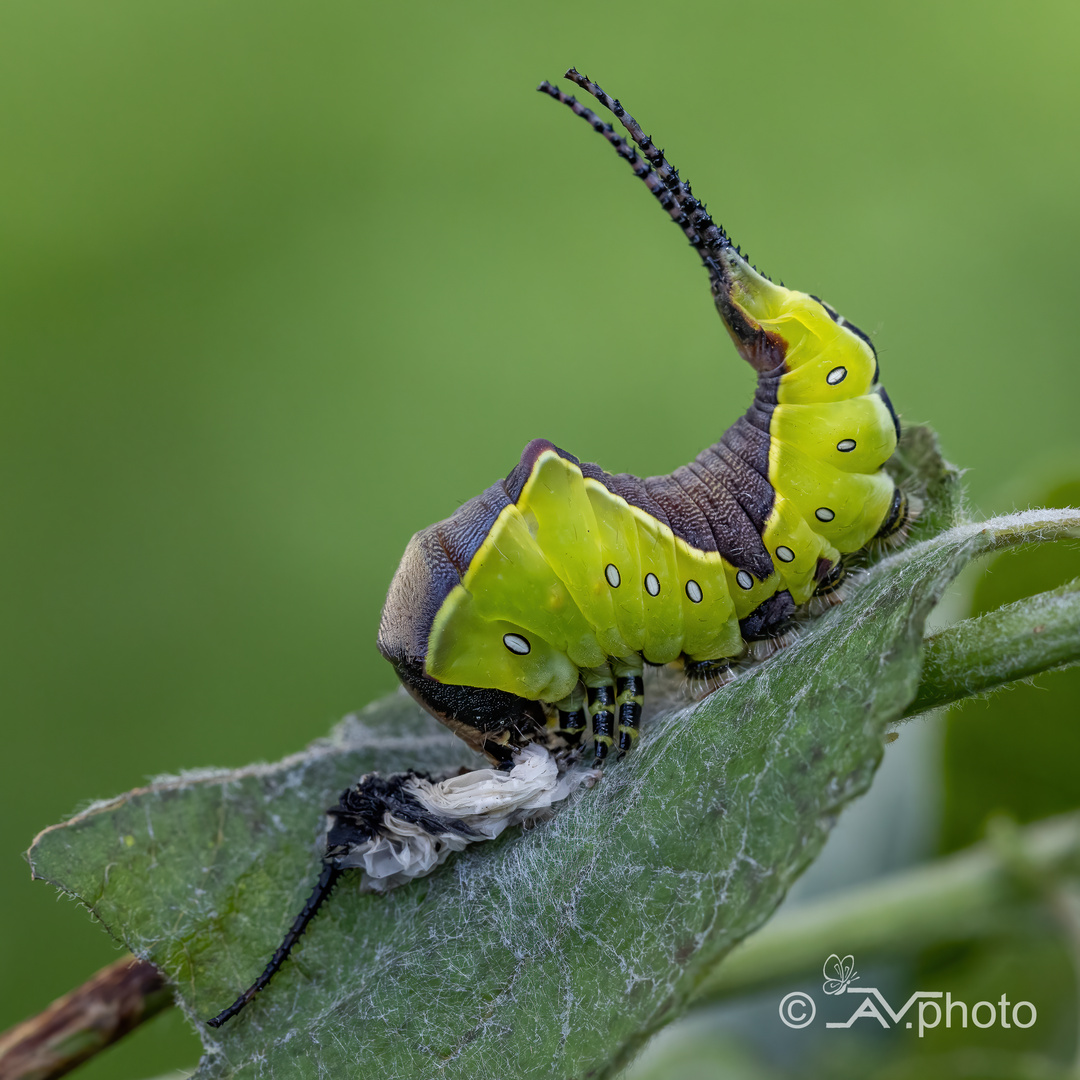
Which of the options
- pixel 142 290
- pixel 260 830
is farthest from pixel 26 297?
pixel 260 830

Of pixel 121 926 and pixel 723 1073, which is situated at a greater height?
pixel 121 926

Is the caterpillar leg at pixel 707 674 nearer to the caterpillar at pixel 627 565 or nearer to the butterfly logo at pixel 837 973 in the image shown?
the caterpillar at pixel 627 565

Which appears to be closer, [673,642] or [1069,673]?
[673,642]

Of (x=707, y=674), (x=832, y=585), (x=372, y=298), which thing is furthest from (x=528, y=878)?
(x=372, y=298)

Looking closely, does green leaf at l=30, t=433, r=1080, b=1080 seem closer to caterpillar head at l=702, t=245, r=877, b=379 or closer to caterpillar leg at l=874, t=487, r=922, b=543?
caterpillar leg at l=874, t=487, r=922, b=543

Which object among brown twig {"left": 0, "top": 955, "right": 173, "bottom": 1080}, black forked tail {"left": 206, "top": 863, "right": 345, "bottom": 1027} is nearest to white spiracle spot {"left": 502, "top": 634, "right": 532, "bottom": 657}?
black forked tail {"left": 206, "top": 863, "right": 345, "bottom": 1027}

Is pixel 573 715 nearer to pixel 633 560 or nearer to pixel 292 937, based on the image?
pixel 633 560

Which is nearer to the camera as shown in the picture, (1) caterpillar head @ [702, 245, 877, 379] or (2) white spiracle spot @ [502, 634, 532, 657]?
(2) white spiracle spot @ [502, 634, 532, 657]

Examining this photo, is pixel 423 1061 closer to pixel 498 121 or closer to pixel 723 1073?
pixel 723 1073
